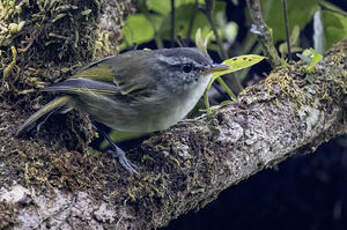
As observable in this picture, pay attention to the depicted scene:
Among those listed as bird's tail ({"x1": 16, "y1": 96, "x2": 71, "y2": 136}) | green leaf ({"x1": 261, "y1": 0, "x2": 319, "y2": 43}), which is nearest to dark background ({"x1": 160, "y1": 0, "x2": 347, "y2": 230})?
green leaf ({"x1": 261, "y1": 0, "x2": 319, "y2": 43})

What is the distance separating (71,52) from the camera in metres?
2.18

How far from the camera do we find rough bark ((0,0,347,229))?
172 centimetres

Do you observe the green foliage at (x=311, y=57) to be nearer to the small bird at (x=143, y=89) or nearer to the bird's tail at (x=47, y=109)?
the small bird at (x=143, y=89)

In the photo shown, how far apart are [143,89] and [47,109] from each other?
1.69 feet

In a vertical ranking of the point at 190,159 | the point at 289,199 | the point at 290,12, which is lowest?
the point at 289,199

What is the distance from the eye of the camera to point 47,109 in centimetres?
202

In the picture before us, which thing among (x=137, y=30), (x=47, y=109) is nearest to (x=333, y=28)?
(x=137, y=30)

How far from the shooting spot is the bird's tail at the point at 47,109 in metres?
1.94

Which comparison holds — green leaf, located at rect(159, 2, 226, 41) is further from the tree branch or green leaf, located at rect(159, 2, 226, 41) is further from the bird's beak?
the bird's beak

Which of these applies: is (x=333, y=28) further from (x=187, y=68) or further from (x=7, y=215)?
(x=7, y=215)

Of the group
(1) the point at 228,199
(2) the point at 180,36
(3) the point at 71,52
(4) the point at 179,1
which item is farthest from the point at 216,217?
→ (3) the point at 71,52

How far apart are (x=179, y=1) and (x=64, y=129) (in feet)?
5.89

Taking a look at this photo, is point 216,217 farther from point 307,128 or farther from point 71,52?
point 71,52

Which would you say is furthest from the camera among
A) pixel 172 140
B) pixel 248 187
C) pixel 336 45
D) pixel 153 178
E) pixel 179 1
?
pixel 248 187
